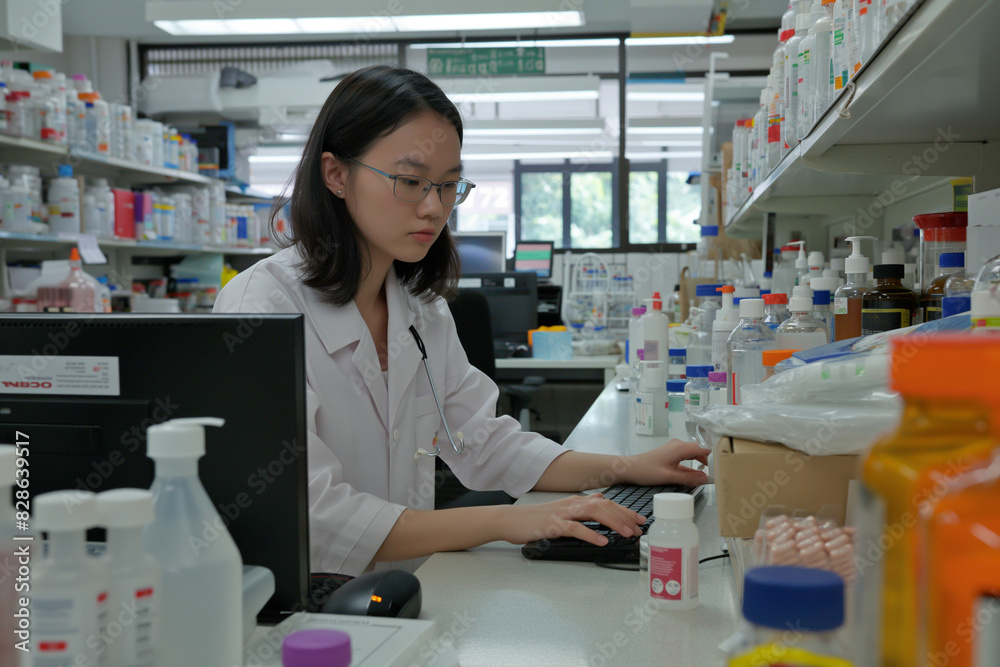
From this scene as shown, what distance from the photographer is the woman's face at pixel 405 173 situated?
5.10 ft

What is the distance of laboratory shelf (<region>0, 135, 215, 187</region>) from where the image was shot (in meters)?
3.62

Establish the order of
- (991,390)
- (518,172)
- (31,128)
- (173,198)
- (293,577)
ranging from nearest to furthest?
(991,390)
(293,577)
(31,128)
(173,198)
(518,172)

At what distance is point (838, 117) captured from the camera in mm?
1073

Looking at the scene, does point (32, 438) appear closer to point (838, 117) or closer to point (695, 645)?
point (695, 645)

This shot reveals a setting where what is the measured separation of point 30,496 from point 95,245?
3538mm

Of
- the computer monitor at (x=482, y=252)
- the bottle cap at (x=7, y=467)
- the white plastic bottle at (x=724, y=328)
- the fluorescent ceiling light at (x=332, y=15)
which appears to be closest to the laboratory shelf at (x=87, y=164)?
the fluorescent ceiling light at (x=332, y=15)

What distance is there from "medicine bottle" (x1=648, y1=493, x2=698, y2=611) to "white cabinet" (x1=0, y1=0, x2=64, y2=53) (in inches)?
116

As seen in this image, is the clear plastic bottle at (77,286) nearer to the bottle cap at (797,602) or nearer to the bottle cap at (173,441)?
the bottle cap at (173,441)

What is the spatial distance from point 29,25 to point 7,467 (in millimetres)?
2976

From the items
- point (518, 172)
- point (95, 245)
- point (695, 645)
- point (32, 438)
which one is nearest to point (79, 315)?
point (32, 438)

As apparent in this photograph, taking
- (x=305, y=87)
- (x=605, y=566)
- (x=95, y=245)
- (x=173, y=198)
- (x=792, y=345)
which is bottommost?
(x=605, y=566)

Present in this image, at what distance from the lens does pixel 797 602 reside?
1.47 feet

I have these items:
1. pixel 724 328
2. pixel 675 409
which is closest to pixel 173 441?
pixel 724 328

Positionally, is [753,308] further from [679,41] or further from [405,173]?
[679,41]
